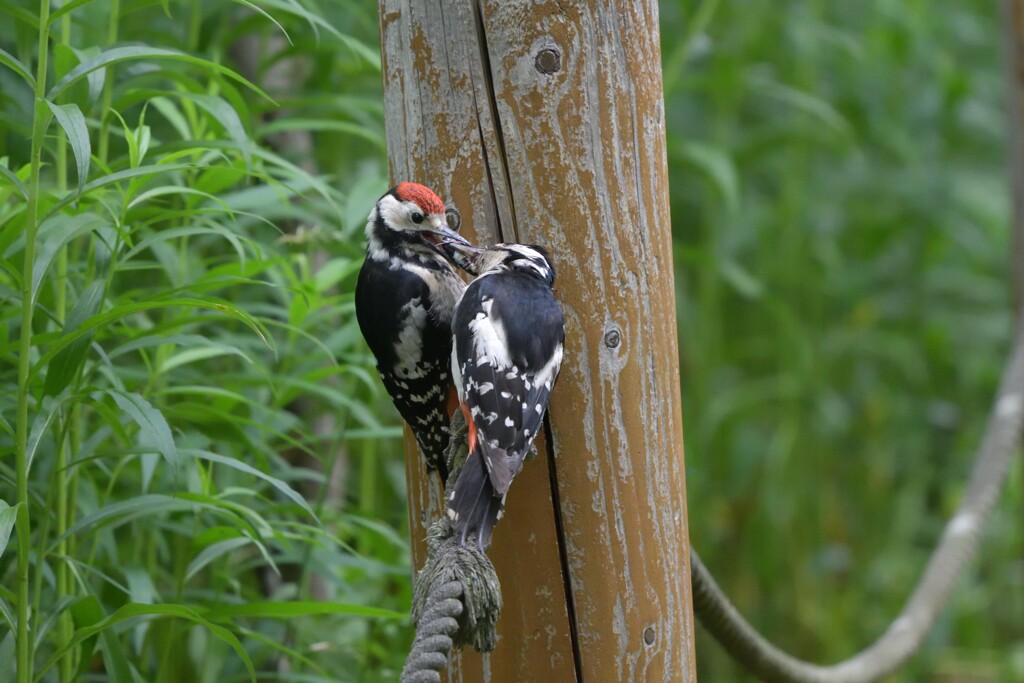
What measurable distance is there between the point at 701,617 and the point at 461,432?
0.51 meters

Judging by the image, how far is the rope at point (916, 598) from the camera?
1471 millimetres

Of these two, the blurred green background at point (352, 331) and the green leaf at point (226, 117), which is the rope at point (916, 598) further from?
the green leaf at point (226, 117)

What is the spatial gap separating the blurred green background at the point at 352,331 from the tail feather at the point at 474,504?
27cm

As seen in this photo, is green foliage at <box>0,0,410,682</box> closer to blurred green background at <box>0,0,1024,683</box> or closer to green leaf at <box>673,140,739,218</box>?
blurred green background at <box>0,0,1024,683</box>

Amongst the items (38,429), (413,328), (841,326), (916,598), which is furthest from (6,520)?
(841,326)

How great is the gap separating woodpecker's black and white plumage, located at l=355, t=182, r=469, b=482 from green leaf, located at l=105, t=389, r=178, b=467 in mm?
242

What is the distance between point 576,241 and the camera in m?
1.15

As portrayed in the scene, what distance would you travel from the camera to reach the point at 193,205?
150 centimetres

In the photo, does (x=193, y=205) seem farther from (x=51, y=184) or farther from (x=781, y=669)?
(x=781, y=669)

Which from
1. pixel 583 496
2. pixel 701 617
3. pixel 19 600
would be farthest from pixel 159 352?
pixel 701 617

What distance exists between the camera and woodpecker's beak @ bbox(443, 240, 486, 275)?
3.77ft

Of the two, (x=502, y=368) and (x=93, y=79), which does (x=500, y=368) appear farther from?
(x=93, y=79)

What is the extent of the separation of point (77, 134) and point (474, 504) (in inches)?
20.8

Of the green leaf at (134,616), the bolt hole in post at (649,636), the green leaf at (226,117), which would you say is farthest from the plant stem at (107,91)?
the bolt hole in post at (649,636)
